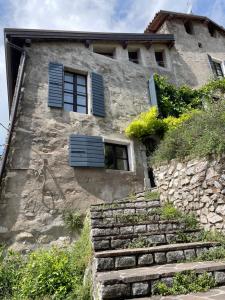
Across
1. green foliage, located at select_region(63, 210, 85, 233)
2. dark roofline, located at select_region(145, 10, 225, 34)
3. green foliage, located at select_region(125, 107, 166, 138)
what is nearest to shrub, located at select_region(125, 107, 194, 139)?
green foliage, located at select_region(125, 107, 166, 138)

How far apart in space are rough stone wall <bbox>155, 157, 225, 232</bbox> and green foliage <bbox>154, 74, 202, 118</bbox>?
4.16 m

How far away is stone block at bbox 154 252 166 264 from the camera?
12.0 ft

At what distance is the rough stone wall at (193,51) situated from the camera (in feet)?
37.0

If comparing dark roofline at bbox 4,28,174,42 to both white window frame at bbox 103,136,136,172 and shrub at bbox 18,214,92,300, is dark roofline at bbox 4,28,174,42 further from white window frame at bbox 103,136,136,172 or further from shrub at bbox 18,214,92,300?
shrub at bbox 18,214,92,300

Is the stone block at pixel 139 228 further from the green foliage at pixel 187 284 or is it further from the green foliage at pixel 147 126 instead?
the green foliage at pixel 147 126

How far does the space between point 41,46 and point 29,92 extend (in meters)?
1.95

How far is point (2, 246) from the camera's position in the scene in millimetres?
5430

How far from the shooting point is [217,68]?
1257 centimetres

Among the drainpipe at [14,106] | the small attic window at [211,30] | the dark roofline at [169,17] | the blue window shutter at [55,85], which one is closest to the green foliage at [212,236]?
the drainpipe at [14,106]

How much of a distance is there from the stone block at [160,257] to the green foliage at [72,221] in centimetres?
297

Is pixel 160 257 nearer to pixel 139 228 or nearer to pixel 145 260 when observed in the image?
pixel 145 260

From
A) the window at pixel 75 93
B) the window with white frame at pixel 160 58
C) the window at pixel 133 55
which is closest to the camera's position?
the window at pixel 75 93

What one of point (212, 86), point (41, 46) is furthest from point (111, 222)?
point (212, 86)

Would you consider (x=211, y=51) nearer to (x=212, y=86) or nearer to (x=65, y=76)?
(x=212, y=86)
